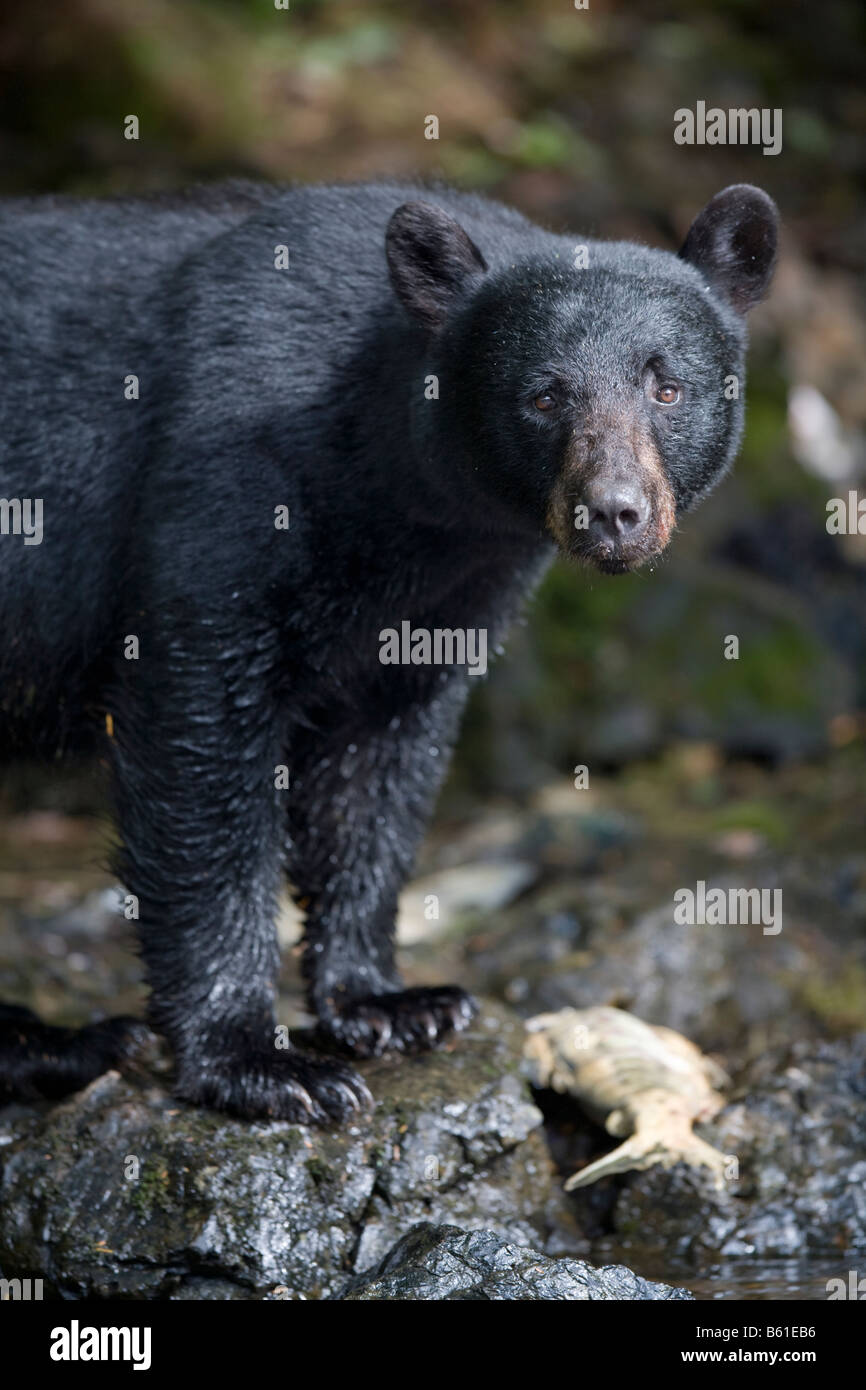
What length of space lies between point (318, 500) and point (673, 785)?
264 inches

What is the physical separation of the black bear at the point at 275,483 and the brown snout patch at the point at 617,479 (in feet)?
0.05

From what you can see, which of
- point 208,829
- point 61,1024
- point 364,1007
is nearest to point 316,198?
point 208,829

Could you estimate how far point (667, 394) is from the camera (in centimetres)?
634

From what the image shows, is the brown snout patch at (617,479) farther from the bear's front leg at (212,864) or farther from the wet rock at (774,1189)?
the wet rock at (774,1189)

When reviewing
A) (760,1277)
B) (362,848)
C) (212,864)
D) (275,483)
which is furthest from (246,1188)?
(275,483)

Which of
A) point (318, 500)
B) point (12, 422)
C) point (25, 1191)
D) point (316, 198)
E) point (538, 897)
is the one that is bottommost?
point (25, 1191)

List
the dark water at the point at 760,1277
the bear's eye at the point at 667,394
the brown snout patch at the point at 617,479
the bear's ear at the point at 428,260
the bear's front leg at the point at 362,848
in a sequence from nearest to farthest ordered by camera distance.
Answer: the brown snout patch at the point at 617,479 < the dark water at the point at 760,1277 < the bear's eye at the point at 667,394 < the bear's ear at the point at 428,260 < the bear's front leg at the point at 362,848

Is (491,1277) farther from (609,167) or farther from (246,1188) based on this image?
(609,167)

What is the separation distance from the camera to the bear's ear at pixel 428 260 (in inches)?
Answer: 253

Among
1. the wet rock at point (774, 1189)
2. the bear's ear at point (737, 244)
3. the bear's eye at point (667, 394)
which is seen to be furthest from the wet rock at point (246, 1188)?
the bear's ear at point (737, 244)

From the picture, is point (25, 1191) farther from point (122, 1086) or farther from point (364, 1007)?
point (364, 1007)
